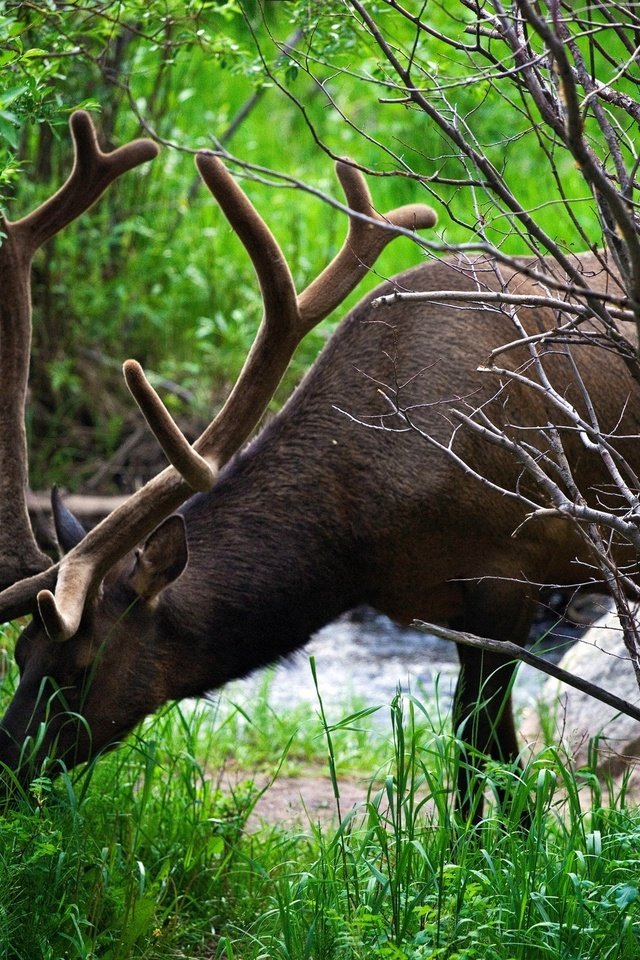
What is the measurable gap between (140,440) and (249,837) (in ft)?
12.0

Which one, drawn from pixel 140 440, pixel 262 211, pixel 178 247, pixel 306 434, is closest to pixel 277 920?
pixel 306 434

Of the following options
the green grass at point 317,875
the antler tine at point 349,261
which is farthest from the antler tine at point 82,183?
the green grass at point 317,875

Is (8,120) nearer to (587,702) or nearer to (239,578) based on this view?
(239,578)

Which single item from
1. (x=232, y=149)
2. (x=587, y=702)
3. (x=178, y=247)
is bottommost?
(x=587, y=702)

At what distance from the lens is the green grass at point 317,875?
2.67 m

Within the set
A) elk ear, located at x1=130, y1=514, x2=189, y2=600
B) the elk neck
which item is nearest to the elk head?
elk ear, located at x1=130, y1=514, x2=189, y2=600

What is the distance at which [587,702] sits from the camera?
4977 millimetres

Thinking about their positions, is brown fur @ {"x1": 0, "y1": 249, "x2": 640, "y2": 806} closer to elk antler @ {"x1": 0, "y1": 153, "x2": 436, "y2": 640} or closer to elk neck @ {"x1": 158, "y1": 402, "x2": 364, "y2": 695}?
elk neck @ {"x1": 158, "y1": 402, "x2": 364, "y2": 695}

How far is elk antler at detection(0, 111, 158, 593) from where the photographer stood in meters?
3.77

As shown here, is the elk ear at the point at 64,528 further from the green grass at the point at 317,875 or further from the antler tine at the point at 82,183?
the antler tine at the point at 82,183

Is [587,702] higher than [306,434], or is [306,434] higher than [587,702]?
[306,434]

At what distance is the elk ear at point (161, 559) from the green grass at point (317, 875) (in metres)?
0.47

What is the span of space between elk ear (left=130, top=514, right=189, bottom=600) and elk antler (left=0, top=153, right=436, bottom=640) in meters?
0.04

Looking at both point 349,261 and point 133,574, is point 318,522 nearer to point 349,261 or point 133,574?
Result: point 133,574
